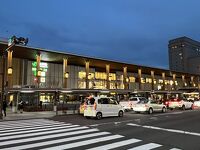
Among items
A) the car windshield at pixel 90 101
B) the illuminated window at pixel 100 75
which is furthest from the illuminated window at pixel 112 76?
the car windshield at pixel 90 101

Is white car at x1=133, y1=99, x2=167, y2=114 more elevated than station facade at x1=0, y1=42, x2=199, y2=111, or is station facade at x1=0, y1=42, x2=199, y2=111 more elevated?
station facade at x1=0, y1=42, x2=199, y2=111

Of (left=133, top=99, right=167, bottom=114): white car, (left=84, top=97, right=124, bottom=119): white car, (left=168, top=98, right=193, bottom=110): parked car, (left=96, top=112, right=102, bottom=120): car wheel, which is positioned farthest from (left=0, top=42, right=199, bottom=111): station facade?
(left=96, top=112, right=102, bottom=120): car wheel

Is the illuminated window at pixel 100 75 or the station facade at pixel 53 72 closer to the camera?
the station facade at pixel 53 72

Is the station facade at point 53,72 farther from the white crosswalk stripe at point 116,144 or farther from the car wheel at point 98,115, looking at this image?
the white crosswalk stripe at point 116,144

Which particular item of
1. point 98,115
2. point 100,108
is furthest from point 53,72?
point 98,115

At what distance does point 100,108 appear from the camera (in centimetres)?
2159

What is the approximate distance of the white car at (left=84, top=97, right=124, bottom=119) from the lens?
70.0 feet

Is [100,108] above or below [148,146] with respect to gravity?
above

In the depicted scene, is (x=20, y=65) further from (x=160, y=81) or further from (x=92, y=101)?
(x=160, y=81)

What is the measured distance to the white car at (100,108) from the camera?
21.3 m

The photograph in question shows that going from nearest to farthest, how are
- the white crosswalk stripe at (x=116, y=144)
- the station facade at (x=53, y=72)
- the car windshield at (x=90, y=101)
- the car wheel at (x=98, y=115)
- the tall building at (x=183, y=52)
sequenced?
the white crosswalk stripe at (x=116, y=144)
the car wheel at (x=98, y=115)
the car windshield at (x=90, y=101)
the station facade at (x=53, y=72)
the tall building at (x=183, y=52)

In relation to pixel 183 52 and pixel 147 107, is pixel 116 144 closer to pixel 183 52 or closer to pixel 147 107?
pixel 147 107

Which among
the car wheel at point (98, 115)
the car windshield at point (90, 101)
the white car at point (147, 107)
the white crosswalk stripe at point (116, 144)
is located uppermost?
the car windshield at point (90, 101)

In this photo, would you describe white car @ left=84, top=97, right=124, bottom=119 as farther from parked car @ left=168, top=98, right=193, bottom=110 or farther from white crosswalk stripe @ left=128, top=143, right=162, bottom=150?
parked car @ left=168, top=98, right=193, bottom=110
